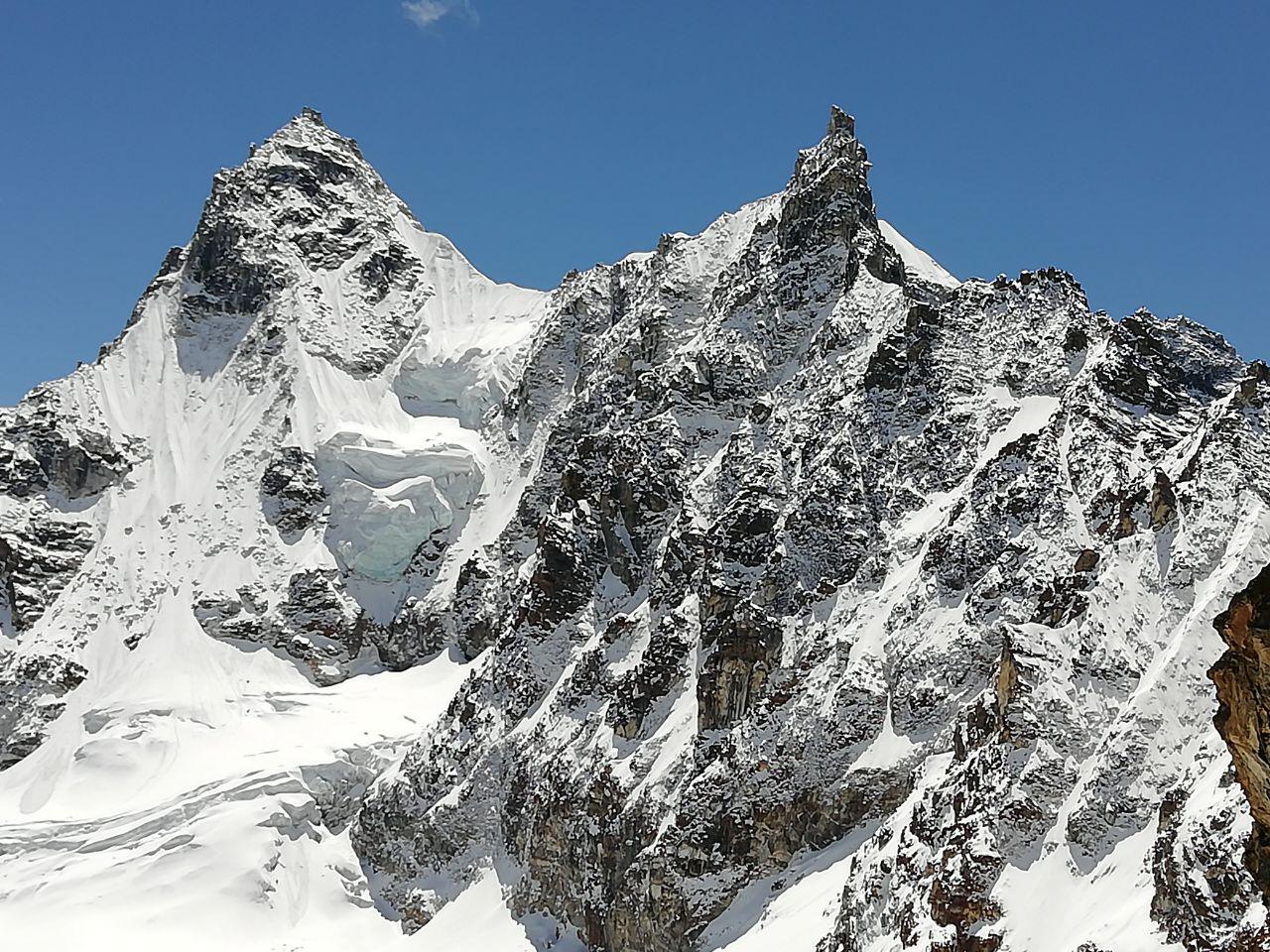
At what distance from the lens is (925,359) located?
4552 inches

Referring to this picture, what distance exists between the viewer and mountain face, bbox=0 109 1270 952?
252ft

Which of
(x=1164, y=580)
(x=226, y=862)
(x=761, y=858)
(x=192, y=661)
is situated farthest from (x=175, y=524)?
(x=1164, y=580)

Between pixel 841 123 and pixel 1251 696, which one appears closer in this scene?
pixel 1251 696

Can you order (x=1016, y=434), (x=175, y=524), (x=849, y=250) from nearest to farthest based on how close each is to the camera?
(x=1016, y=434), (x=849, y=250), (x=175, y=524)

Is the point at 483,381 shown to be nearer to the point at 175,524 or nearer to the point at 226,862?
the point at 175,524

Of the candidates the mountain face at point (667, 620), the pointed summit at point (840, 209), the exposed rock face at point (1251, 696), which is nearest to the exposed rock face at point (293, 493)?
the mountain face at point (667, 620)

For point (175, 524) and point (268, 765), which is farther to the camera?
point (175, 524)

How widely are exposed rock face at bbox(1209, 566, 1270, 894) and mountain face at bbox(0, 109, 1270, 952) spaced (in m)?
0.08

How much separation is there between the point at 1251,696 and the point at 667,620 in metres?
89.4

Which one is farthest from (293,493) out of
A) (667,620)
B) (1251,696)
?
(1251,696)

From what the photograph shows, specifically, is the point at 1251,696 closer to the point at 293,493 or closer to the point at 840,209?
the point at 840,209

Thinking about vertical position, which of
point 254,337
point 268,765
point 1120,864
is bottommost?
point 1120,864

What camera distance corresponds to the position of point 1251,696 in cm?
2570

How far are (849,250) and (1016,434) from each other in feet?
104
